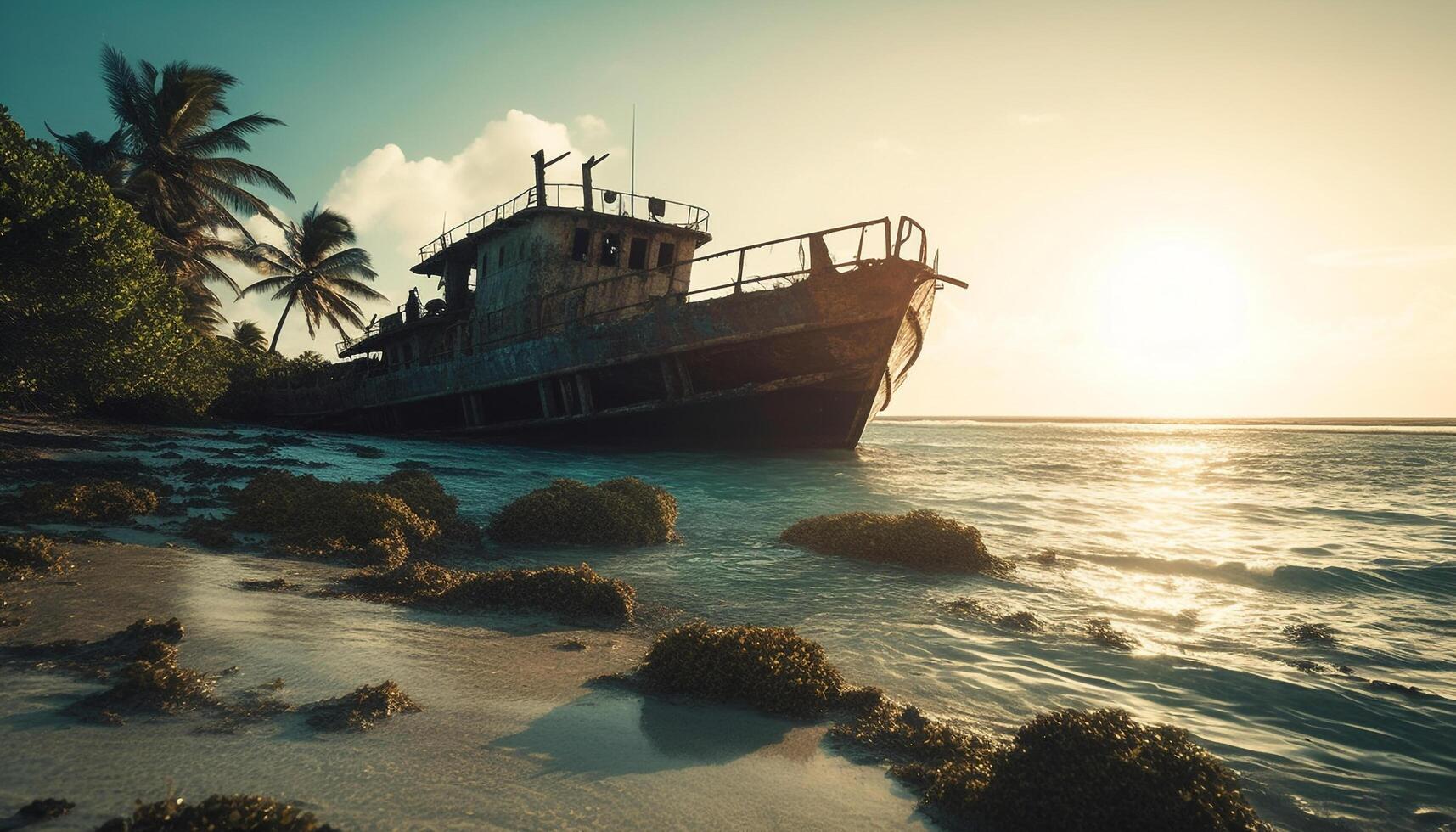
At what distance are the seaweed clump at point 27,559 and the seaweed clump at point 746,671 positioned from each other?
4385mm

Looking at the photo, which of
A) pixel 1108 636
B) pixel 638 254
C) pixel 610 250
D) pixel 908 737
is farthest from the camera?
pixel 638 254

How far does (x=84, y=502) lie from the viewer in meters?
6.96

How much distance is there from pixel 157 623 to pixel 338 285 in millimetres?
41246

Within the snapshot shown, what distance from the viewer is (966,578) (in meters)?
7.65

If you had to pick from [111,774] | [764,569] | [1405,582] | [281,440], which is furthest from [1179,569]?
[281,440]

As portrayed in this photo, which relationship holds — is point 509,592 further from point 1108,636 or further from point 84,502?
point 1108,636

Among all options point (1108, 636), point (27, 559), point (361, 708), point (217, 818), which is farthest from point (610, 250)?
point (217, 818)

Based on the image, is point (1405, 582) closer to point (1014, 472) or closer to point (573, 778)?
point (573, 778)

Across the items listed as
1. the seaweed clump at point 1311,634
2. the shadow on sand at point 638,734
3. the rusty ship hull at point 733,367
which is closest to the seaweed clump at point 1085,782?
the shadow on sand at point 638,734

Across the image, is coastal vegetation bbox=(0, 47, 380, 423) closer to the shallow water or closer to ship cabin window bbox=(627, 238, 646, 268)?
the shallow water

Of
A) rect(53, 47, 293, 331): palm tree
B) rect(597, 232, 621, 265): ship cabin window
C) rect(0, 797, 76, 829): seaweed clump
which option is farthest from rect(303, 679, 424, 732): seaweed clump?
rect(53, 47, 293, 331): palm tree

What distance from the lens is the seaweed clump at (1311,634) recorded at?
6.24m

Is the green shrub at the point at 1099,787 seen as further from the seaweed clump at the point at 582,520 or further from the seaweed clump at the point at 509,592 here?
the seaweed clump at the point at 582,520

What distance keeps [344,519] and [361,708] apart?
194 inches
